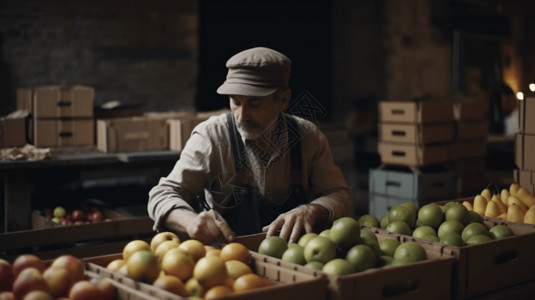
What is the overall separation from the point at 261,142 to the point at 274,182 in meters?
0.21

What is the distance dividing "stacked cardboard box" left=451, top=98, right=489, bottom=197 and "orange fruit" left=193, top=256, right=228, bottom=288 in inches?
181

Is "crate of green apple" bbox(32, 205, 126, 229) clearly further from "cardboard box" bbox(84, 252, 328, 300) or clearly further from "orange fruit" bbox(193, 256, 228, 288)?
"orange fruit" bbox(193, 256, 228, 288)

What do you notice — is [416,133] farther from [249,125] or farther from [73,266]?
[73,266]

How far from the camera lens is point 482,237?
8.00ft

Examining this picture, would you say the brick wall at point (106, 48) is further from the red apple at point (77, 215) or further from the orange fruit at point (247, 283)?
the orange fruit at point (247, 283)

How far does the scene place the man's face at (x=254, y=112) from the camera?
277 centimetres

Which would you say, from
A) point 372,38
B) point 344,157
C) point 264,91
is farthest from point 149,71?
point 264,91

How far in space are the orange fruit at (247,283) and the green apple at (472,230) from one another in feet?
3.27

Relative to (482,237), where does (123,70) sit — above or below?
above

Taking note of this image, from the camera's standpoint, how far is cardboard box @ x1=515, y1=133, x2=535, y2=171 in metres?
3.70

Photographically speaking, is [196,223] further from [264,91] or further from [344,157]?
[344,157]

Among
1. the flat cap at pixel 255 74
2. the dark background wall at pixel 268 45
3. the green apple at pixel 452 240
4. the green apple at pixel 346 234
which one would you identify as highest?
the dark background wall at pixel 268 45

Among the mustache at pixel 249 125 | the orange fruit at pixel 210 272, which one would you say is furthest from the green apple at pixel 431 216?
the orange fruit at pixel 210 272

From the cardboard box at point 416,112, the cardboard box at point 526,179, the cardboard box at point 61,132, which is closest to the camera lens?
the cardboard box at point 526,179
